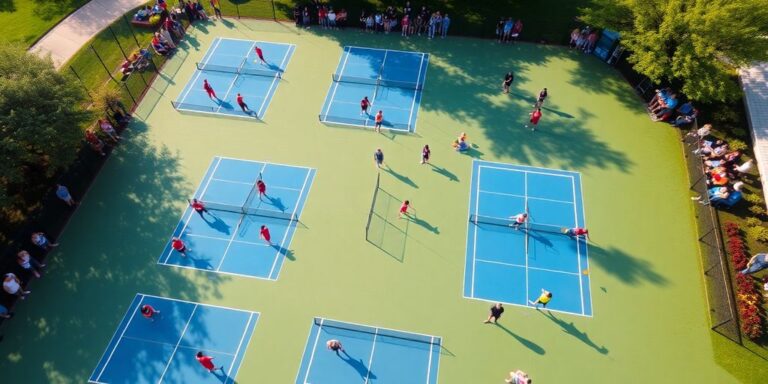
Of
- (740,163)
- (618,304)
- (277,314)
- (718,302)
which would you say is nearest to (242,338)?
(277,314)

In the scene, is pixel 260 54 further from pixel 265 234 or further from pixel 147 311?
pixel 147 311

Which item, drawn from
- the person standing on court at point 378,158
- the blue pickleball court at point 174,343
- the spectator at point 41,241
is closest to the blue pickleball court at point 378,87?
the person standing on court at point 378,158

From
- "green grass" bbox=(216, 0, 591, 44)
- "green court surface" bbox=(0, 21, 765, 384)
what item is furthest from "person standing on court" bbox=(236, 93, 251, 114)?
"green grass" bbox=(216, 0, 591, 44)

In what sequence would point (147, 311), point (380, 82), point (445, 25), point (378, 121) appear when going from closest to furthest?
1. point (147, 311)
2. point (378, 121)
3. point (380, 82)
4. point (445, 25)

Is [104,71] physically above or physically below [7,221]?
above

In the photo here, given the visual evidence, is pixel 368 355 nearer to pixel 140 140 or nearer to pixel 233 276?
pixel 233 276

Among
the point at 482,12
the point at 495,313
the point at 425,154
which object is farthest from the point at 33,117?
the point at 482,12

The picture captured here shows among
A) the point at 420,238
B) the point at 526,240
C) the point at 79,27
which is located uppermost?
the point at 526,240
